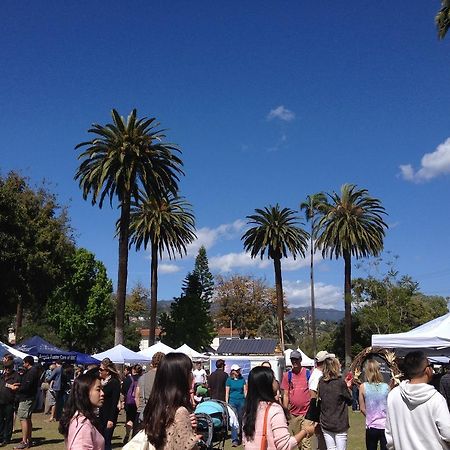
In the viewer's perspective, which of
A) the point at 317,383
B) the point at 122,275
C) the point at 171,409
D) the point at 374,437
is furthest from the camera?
the point at 122,275

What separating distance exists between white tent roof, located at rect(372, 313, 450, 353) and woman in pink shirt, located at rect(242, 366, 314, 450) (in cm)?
827

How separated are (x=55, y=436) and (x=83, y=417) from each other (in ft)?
38.3

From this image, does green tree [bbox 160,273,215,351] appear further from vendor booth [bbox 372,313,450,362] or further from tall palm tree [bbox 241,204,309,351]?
vendor booth [bbox 372,313,450,362]

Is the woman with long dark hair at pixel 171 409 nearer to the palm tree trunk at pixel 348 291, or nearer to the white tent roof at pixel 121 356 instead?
the white tent roof at pixel 121 356

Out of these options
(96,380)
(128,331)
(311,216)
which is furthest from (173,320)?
(96,380)

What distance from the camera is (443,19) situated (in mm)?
23891

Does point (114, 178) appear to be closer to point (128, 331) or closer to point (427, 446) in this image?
point (427, 446)

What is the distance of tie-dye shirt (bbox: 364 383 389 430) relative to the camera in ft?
25.4

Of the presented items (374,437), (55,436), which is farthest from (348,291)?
(374,437)

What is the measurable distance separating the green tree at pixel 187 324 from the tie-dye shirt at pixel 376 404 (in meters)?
59.2

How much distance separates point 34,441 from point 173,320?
53.8m

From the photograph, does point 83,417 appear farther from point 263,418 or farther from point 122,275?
point 122,275

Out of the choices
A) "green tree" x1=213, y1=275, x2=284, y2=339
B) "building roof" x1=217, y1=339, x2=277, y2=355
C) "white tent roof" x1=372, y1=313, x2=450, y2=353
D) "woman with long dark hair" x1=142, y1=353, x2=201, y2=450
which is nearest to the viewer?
"woman with long dark hair" x1=142, y1=353, x2=201, y2=450

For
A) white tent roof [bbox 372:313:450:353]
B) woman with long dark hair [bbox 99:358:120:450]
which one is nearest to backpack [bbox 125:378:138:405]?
woman with long dark hair [bbox 99:358:120:450]
